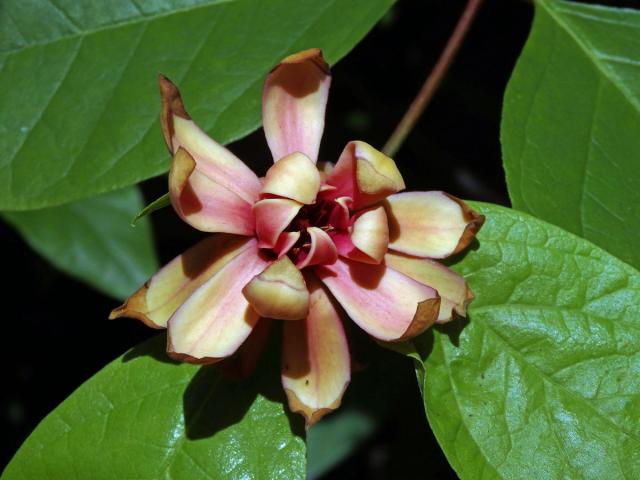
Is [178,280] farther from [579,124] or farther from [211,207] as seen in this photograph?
[579,124]

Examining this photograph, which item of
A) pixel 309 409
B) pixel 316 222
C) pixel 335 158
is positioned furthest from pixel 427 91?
pixel 335 158

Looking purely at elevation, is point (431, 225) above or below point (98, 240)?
above

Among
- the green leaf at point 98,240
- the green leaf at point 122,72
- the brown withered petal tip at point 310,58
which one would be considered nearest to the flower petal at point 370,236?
the brown withered petal tip at point 310,58

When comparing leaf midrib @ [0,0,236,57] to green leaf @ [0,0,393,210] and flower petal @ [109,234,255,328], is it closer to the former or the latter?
green leaf @ [0,0,393,210]

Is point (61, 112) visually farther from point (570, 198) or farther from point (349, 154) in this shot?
point (570, 198)

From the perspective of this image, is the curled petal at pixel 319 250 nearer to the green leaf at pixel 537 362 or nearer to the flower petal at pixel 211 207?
the flower petal at pixel 211 207
